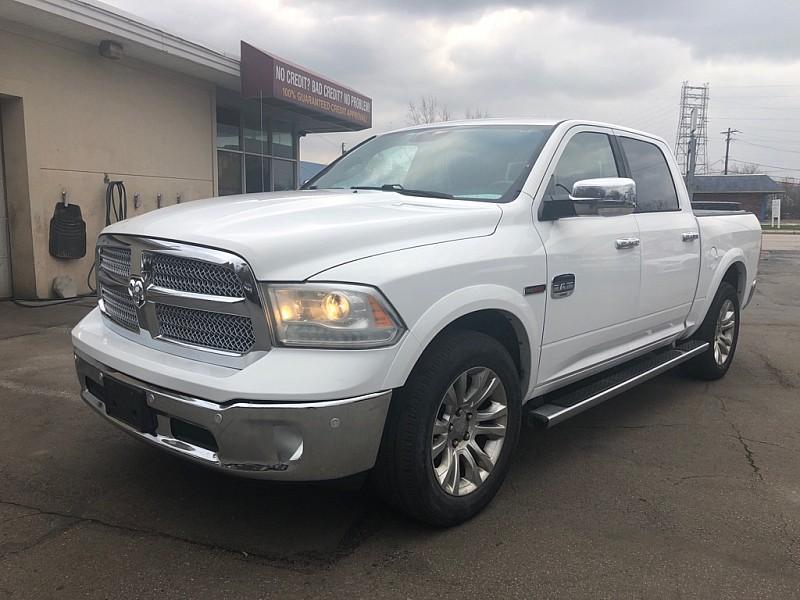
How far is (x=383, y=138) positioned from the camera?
473cm

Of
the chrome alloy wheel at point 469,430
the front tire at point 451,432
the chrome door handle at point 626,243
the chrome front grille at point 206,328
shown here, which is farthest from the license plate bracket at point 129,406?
the chrome door handle at point 626,243

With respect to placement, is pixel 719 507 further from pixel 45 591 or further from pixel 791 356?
pixel 791 356

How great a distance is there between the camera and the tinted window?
12.5ft

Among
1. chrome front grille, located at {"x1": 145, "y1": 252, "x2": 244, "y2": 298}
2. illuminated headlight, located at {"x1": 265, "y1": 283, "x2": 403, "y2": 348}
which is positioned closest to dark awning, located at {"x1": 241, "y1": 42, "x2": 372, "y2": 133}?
chrome front grille, located at {"x1": 145, "y1": 252, "x2": 244, "y2": 298}

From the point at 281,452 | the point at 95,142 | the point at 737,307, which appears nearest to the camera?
the point at 281,452

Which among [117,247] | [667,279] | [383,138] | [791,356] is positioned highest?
[383,138]

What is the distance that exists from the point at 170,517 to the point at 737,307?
4973 millimetres

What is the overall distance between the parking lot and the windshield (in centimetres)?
161

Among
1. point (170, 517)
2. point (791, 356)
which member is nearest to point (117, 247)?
point (170, 517)

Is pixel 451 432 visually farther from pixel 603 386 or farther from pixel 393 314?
pixel 603 386

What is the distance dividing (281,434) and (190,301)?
0.68 m

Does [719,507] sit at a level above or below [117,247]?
below

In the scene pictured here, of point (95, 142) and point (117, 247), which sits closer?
point (117, 247)

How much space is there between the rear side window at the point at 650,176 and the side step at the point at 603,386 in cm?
105
